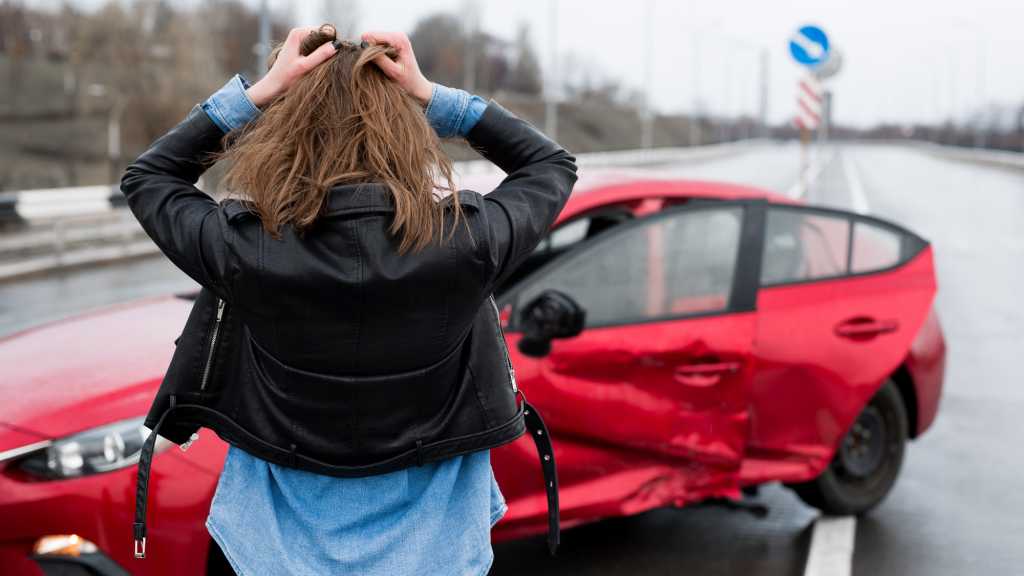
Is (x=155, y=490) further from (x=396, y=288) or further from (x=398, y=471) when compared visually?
(x=396, y=288)

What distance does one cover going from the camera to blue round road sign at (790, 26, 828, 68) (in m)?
15.7

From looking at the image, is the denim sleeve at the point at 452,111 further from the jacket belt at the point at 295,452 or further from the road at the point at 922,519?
the road at the point at 922,519

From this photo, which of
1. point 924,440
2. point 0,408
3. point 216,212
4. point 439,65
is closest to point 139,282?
point 924,440

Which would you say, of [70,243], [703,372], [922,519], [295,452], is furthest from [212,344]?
[70,243]

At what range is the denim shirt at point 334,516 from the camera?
2035mm

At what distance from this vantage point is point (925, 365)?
502 centimetres

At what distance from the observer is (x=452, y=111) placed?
212 cm

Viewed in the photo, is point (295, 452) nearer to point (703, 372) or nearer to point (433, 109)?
point (433, 109)

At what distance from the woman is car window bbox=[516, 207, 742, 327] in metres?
1.99

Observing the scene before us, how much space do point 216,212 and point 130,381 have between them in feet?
5.74

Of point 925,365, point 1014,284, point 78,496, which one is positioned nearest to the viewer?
point 78,496

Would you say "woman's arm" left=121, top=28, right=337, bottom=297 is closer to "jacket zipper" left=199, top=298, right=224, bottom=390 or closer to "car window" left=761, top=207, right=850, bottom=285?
"jacket zipper" left=199, top=298, right=224, bottom=390

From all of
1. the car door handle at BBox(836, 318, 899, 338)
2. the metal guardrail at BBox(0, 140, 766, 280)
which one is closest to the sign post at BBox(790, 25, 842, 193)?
the metal guardrail at BBox(0, 140, 766, 280)

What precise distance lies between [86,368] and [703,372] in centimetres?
210
